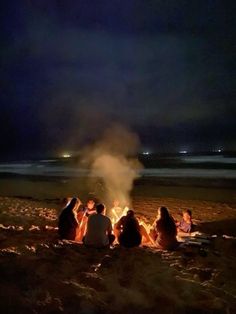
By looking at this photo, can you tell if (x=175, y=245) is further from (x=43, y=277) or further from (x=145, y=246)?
(x=43, y=277)

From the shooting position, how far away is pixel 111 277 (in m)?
6.10

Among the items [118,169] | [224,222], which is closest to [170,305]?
[224,222]

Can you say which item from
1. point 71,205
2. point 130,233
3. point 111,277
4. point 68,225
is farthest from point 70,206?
point 111,277

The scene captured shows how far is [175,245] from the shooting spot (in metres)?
8.00

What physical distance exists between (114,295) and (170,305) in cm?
93

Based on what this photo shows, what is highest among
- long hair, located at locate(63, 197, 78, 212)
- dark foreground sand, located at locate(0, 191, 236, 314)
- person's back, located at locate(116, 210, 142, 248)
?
long hair, located at locate(63, 197, 78, 212)

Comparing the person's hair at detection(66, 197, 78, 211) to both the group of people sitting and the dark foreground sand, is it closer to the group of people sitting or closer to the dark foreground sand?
the group of people sitting

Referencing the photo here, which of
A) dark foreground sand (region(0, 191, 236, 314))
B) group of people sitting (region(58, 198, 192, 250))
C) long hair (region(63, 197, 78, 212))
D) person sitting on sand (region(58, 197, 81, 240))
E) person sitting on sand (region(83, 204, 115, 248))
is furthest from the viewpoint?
long hair (region(63, 197, 78, 212))

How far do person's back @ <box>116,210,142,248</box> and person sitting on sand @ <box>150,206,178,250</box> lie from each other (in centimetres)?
50

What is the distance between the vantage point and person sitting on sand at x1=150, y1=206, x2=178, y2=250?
26.1 feet

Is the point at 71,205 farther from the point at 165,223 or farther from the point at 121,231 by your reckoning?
the point at 165,223

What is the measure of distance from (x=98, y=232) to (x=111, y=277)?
1869 mm

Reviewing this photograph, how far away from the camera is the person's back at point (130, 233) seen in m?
8.00

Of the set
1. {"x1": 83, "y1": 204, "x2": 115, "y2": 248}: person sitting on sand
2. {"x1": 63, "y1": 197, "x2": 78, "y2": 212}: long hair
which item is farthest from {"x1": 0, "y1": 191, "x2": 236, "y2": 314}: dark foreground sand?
{"x1": 63, "y1": 197, "x2": 78, "y2": 212}: long hair
